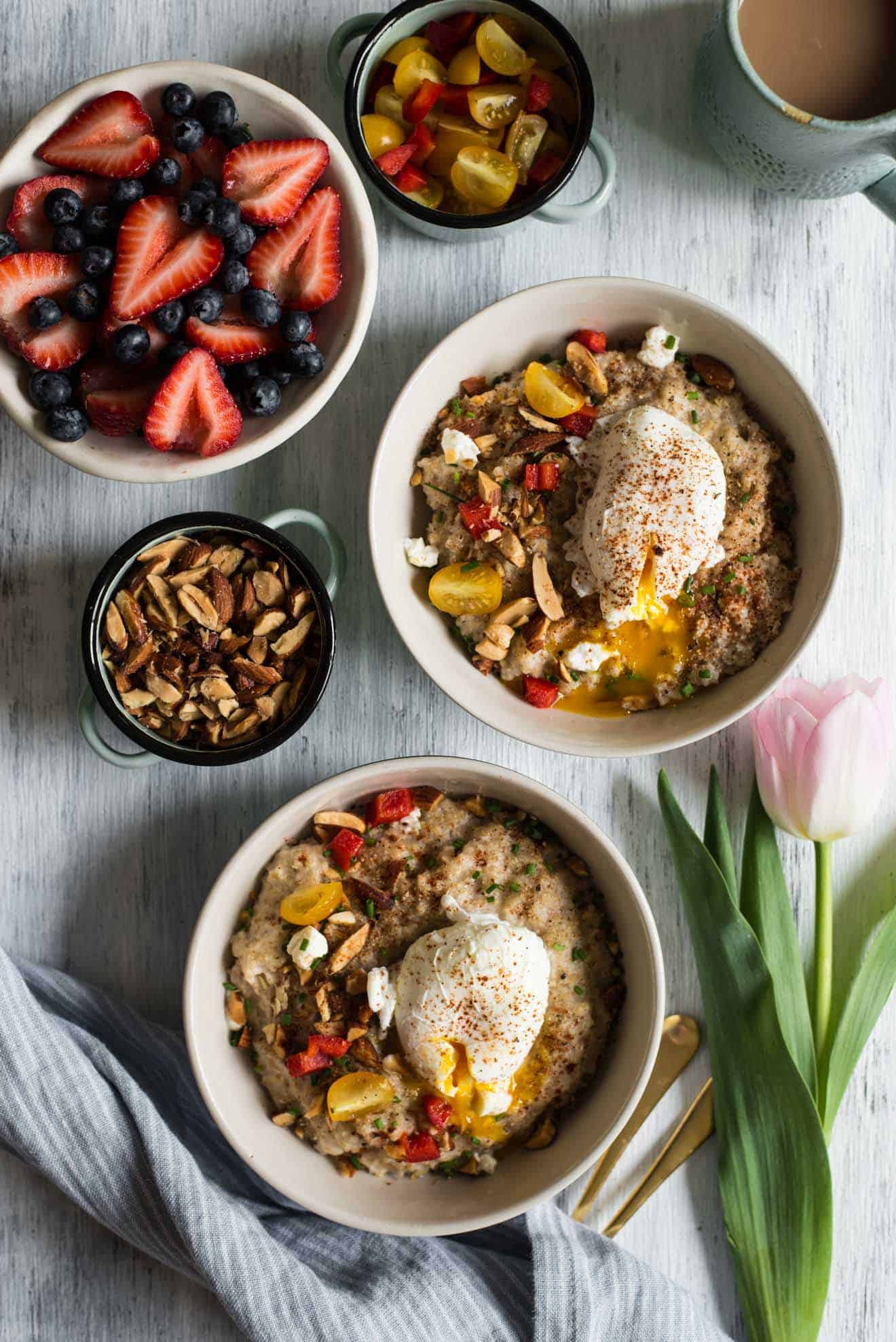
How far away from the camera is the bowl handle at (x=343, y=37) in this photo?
2.07 metres

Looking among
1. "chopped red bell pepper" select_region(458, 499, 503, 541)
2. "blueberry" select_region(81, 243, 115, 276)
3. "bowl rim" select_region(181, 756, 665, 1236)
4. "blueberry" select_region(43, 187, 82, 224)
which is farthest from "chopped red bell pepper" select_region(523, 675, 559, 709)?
"blueberry" select_region(43, 187, 82, 224)

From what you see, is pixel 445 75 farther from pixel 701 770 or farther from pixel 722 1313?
pixel 722 1313

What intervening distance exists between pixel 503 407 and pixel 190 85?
0.80 meters

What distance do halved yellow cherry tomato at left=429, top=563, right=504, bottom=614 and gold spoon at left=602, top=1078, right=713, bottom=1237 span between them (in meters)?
1.10

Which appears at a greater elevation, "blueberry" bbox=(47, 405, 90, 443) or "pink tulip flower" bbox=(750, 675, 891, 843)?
"blueberry" bbox=(47, 405, 90, 443)

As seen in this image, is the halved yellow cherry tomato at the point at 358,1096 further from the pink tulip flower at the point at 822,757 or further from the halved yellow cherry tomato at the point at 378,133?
the halved yellow cherry tomato at the point at 378,133

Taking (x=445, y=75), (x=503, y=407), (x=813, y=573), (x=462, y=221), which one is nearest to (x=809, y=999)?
(x=813, y=573)

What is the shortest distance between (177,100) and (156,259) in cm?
28

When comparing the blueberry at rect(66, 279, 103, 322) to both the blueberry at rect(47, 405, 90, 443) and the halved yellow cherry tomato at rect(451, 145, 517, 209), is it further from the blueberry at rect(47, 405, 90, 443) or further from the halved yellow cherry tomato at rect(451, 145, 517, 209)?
the halved yellow cherry tomato at rect(451, 145, 517, 209)

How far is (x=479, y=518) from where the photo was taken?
6.71ft

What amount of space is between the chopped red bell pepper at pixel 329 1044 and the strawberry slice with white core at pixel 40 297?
4.27ft

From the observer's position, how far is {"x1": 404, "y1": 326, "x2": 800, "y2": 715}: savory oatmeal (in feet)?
6.73

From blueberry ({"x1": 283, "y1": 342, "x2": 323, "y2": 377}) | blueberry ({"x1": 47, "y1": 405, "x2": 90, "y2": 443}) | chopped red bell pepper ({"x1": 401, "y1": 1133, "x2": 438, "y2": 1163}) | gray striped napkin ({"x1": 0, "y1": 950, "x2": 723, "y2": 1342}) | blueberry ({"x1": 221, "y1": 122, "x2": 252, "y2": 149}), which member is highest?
blueberry ({"x1": 221, "y1": 122, "x2": 252, "y2": 149})

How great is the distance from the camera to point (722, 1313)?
89.9 inches
